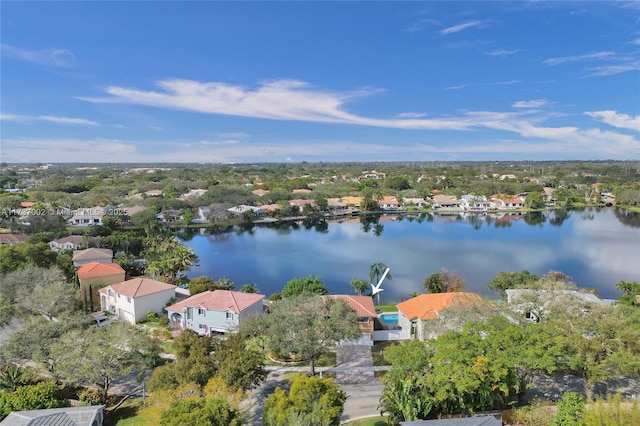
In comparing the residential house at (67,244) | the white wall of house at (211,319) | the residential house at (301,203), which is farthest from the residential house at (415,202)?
the white wall of house at (211,319)

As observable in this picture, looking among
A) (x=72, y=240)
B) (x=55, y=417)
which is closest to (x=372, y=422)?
(x=55, y=417)

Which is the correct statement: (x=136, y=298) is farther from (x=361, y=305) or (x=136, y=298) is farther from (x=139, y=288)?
(x=361, y=305)

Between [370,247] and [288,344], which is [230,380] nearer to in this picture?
[288,344]

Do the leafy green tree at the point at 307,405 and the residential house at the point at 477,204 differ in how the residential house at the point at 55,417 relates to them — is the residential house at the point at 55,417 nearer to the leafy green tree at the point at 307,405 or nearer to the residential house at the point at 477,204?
the leafy green tree at the point at 307,405

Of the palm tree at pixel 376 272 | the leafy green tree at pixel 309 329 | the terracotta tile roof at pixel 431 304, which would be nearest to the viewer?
the leafy green tree at pixel 309 329

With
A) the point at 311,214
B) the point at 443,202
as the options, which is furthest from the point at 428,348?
the point at 443,202
